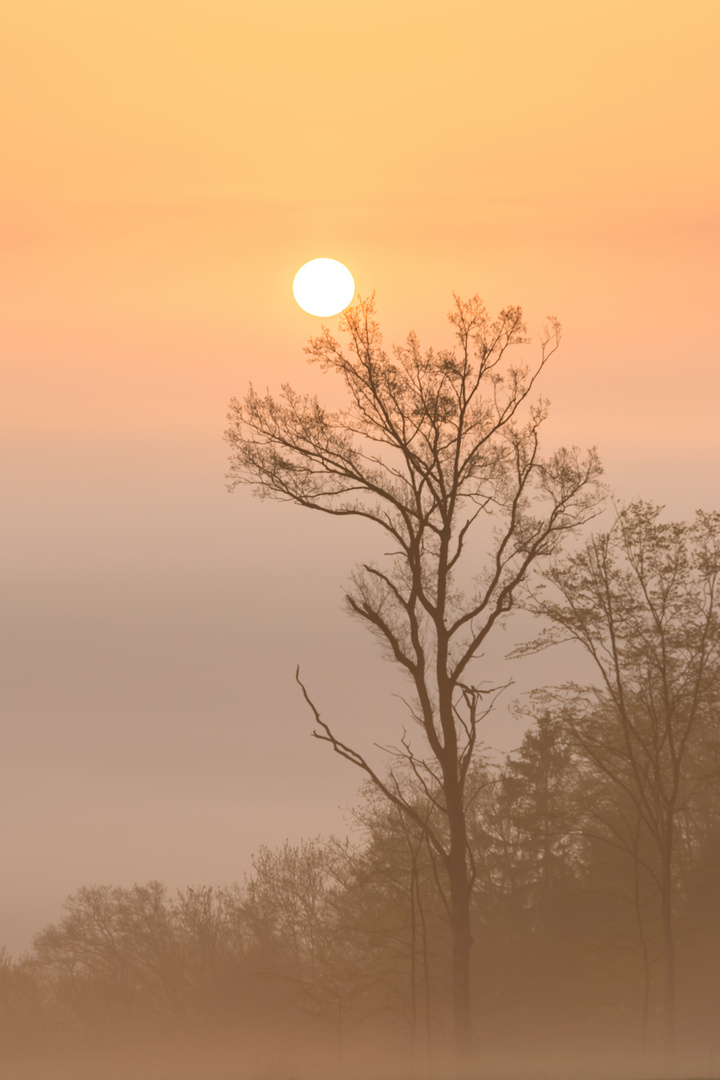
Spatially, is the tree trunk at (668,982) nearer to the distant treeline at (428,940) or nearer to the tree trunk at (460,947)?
the distant treeline at (428,940)

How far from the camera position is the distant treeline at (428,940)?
36125 millimetres

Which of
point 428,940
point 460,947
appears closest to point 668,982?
point 460,947

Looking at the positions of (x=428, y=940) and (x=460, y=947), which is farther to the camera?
(x=428, y=940)

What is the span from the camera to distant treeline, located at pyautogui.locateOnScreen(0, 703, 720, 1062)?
3612 cm

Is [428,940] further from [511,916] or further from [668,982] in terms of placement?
[668,982]

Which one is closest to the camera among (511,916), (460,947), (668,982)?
(460,947)

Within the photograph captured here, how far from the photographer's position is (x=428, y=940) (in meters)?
41.6

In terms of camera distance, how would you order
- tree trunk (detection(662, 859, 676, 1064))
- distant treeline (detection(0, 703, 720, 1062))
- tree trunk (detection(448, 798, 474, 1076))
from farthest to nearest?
distant treeline (detection(0, 703, 720, 1062)) < tree trunk (detection(662, 859, 676, 1064)) < tree trunk (detection(448, 798, 474, 1076))

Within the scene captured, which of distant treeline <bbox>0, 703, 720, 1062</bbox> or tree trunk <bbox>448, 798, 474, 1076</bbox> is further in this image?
distant treeline <bbox>0, 703, 720, 1062</bbox>

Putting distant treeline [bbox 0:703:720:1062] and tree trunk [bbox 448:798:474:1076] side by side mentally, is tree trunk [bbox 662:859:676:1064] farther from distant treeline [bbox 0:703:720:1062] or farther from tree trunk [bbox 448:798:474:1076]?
tree trunk [bbox 448:798:474:1076]

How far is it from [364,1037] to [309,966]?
9411mm

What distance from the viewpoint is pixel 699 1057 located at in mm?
30562

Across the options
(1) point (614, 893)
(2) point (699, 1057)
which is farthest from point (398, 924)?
(2) point (699, 1057)

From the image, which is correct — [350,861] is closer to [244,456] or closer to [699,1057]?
[699,1057]
